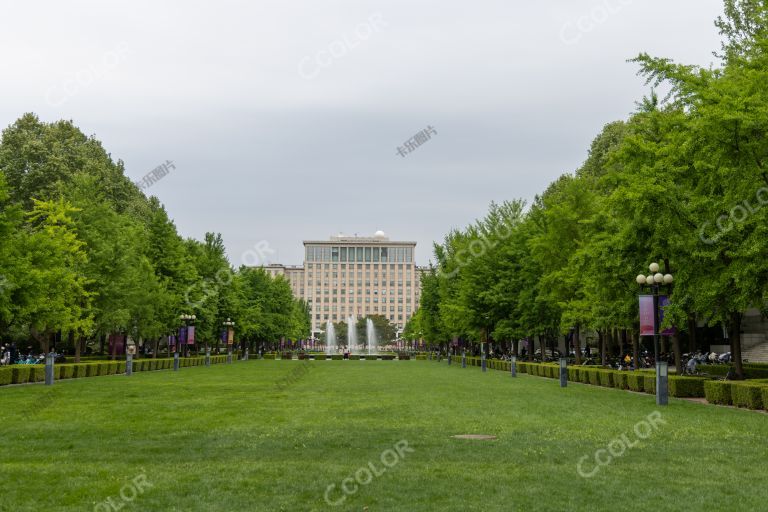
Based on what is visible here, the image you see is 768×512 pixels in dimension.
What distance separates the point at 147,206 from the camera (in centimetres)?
7775

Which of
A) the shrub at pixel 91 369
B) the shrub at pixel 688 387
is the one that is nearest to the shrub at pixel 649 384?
the shrub at pixel 688 387

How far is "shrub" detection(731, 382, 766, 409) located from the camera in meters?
21.4

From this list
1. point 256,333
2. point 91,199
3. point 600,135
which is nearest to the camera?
point 91,199

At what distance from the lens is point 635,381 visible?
30094 mm

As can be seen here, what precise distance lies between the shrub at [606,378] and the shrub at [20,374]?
88.1 feet

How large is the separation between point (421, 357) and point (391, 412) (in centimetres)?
8953

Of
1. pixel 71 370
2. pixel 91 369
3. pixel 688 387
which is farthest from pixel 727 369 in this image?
pixel 91 369

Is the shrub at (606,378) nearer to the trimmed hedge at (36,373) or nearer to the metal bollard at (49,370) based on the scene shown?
the metal bollard at (49,370)

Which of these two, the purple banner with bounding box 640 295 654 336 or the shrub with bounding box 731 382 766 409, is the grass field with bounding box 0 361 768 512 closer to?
the shrub with bounding box 731 382 766 409

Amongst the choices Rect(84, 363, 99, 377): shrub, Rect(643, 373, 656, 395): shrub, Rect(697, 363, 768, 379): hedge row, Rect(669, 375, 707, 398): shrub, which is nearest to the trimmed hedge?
Rect(84, 363, 99, 377): shrub

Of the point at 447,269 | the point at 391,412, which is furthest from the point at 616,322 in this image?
the point at 447,269

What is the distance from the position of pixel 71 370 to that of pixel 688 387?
30049 mm

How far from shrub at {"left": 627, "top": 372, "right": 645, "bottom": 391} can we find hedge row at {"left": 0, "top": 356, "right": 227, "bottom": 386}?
88.9 ft

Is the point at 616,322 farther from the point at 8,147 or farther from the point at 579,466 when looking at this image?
the point at 8,147
